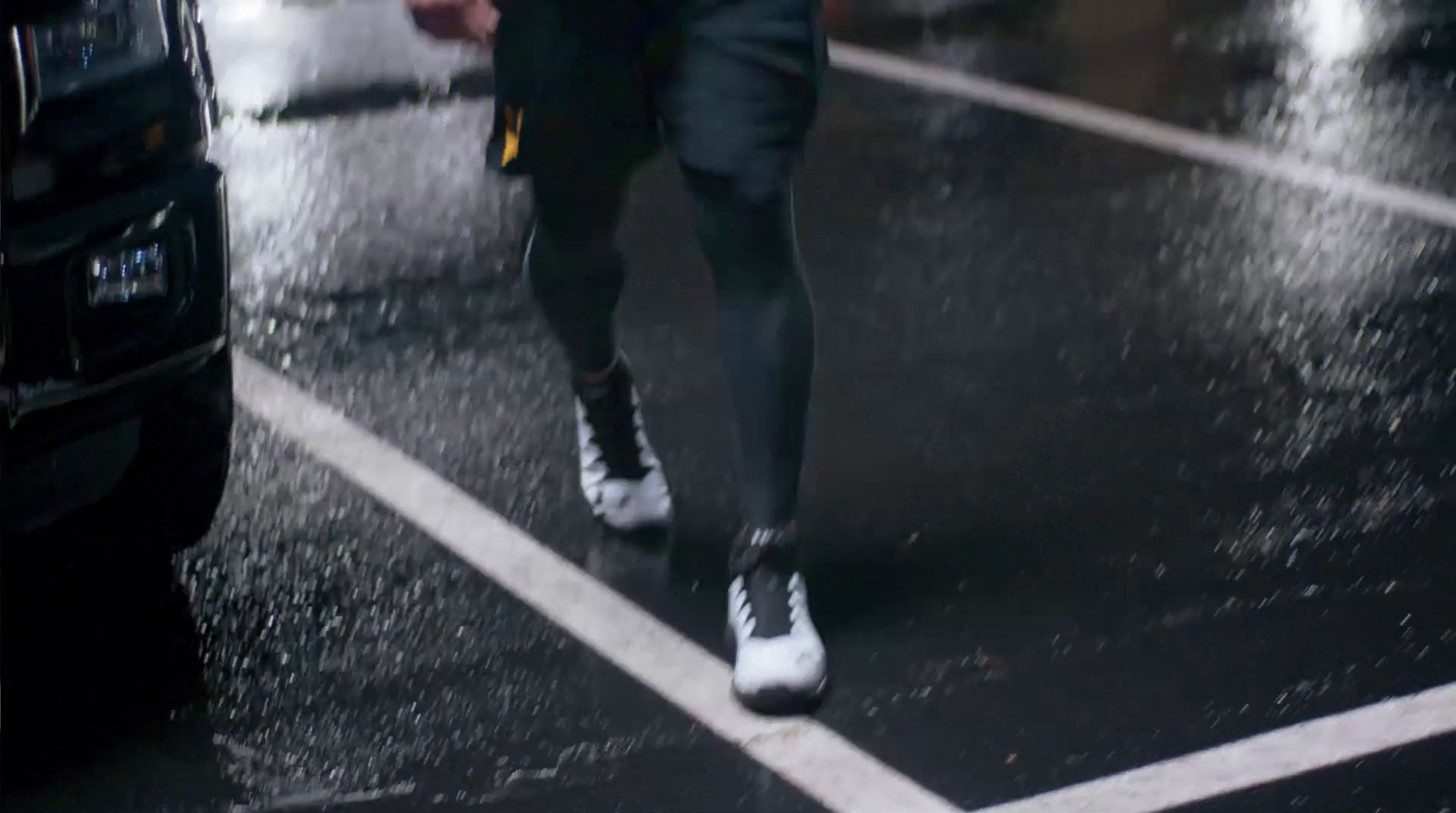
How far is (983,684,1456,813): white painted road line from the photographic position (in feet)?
10.7

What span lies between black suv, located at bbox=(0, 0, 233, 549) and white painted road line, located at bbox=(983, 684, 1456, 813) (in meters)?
1.42

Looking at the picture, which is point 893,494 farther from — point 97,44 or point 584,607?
point 97,44

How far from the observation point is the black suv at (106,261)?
10.4ft

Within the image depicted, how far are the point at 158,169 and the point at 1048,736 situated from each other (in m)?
1.61

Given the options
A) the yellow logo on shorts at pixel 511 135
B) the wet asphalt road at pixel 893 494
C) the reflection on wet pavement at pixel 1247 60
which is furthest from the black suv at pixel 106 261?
the reflection on wet pavement at pixel 1247 60

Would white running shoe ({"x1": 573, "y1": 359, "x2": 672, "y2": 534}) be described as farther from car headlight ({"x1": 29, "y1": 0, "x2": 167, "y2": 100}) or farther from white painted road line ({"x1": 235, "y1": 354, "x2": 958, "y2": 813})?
car headlight ({"x1": 29, "y1": 0, "x2": 167, "y2": 100})

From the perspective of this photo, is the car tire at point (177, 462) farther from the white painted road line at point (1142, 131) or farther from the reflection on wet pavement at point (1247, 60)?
the reflection on wet pavement at point (1247, 60)

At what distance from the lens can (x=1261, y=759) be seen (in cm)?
337

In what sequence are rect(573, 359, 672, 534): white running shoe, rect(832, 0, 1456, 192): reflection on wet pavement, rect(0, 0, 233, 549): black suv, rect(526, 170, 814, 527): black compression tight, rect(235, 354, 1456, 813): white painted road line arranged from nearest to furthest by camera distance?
rect(0, 0, 233, 549): black suv, rect(235, 354, 1456, 813): white painted road line, rect(526, 170, 814, 527): black compression tight, rect(573, 359, 672, 534): white running shoe, rect(832, 0, 1456, 192): reflection on wet pavement

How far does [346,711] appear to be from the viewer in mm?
3633

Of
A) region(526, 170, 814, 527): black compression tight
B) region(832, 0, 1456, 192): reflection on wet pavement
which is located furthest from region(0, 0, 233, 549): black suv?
region(832, 0, 1456, 192): reflection on wet pavement

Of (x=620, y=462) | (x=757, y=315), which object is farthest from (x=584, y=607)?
(x=757, y=315)

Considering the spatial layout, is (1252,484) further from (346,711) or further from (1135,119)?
(1135,119)

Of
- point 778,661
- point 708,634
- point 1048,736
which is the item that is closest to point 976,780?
point 1048,736
